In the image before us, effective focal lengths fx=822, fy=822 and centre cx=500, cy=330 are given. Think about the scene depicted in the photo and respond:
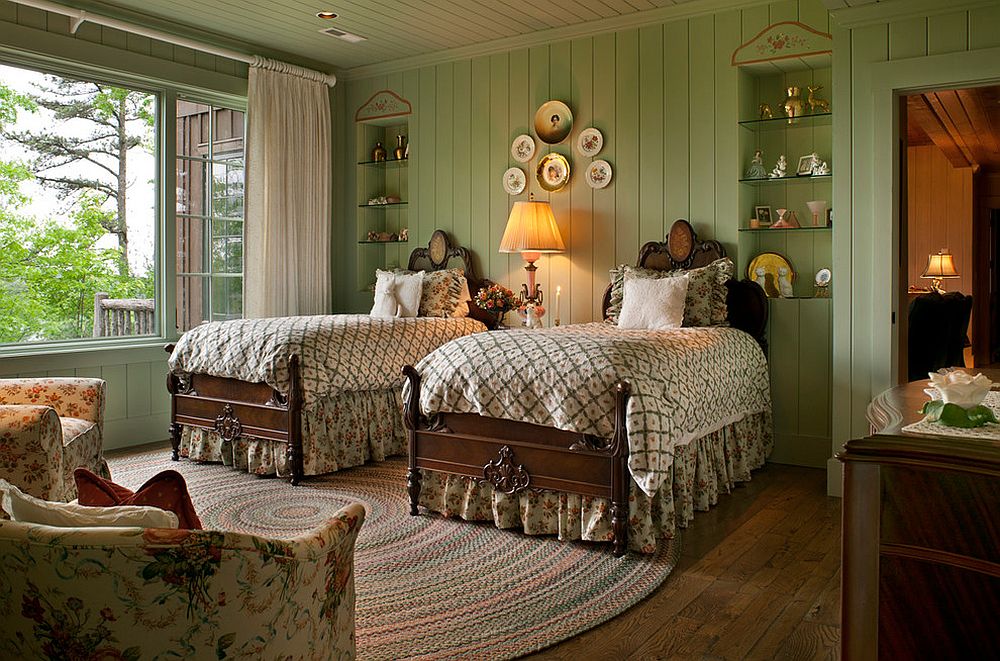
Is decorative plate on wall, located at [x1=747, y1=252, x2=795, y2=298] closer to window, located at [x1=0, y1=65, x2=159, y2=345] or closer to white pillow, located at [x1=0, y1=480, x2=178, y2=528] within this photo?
window, located at [x1=0, y1=65, x2=159, y2=345]

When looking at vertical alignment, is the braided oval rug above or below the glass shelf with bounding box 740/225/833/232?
below

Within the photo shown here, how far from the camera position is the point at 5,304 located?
4809 millimetres

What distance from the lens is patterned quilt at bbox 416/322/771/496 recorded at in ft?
10.4

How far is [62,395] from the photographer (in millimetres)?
3551

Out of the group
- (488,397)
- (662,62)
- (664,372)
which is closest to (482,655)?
(488,397)

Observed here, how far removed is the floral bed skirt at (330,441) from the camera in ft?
14.6

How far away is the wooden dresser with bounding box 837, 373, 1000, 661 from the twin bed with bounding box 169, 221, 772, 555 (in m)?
1.50

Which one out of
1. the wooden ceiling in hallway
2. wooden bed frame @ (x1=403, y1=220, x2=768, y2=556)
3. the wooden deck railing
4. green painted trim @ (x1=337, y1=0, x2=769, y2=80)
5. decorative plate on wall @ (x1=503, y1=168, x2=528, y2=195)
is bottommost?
wooden bed frame @ (x1=403, y1=220, x2=768, y2=556)

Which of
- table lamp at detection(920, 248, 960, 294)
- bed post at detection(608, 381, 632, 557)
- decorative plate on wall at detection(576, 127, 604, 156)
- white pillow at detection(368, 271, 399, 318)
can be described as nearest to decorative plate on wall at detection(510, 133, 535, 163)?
decorative plate on wall at detection(576, 127, 604, 156)

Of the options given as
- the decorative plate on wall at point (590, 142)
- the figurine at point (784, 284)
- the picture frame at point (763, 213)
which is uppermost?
the decorative plate on wall at point (590, 142)

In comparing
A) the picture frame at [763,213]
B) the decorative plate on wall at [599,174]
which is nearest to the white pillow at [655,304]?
the picture frame at [763,213]

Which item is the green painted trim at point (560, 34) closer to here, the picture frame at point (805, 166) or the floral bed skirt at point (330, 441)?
the picture frame at point (805, 166)

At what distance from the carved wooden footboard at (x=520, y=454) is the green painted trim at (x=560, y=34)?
9.18 feet

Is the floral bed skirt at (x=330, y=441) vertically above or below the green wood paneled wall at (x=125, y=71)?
below
